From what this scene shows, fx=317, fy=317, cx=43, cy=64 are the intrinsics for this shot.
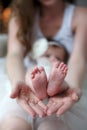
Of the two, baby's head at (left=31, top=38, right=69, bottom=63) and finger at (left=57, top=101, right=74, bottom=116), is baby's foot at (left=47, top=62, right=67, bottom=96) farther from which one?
baby's head at (left=31, top=38, right=69, bottom=63)

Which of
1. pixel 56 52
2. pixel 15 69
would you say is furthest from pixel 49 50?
pixel 15 69

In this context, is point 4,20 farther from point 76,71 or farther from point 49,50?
point 76,71

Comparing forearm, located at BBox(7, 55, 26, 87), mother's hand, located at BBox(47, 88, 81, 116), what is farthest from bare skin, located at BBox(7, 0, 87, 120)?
mother's hand, located at BBox(47, 88, 81, 116)

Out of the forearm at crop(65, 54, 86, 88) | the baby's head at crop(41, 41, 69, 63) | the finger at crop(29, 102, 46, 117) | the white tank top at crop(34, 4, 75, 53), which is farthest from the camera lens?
the white tank top at crop(34, 4, 75, 53)

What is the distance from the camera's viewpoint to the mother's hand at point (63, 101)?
0.93 m

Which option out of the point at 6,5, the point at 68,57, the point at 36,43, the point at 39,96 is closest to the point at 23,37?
the point at 36,43

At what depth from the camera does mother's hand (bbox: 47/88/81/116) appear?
36.8 inches

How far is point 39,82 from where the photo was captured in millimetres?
950

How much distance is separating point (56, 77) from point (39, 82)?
54 millimetres

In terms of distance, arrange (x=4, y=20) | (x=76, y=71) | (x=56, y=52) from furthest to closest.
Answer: (x=4, y=20)
(x=56, y=52)
(x=76, y=71)

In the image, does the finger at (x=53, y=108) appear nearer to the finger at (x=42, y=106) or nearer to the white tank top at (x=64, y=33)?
the finger at (x=42, y=106)

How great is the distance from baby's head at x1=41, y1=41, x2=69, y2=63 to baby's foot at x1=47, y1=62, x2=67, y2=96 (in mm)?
441

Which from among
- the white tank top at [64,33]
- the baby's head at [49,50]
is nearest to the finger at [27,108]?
the baby's head at [49,50]

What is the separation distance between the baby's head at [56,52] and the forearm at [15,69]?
0.47ft
